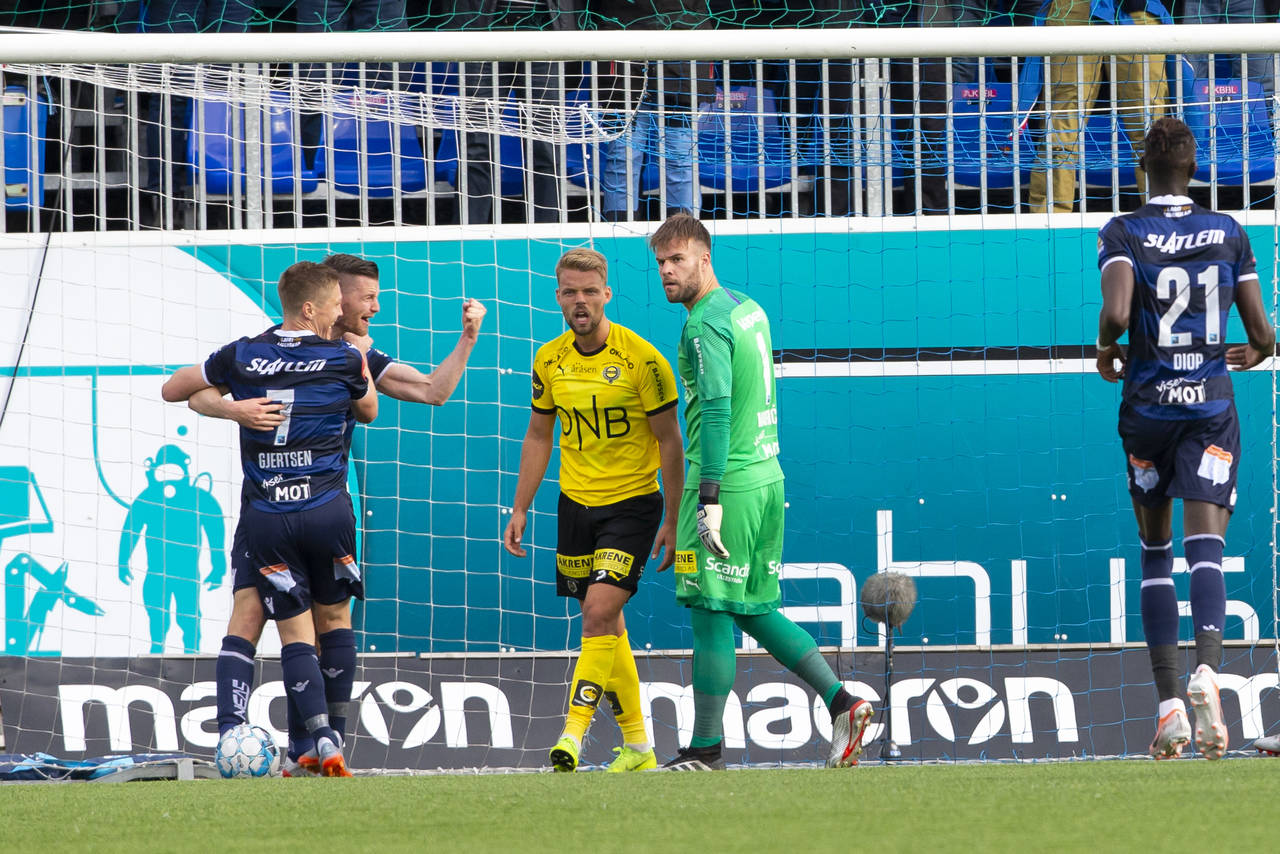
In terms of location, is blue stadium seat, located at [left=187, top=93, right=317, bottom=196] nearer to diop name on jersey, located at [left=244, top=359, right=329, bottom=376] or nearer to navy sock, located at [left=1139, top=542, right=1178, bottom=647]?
diop name on jersey, located at [left=244, top=359, right=329, bottom=376]

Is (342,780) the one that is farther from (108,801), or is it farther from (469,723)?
(469,723)

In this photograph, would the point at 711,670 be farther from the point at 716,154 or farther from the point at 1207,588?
the point at 716,154

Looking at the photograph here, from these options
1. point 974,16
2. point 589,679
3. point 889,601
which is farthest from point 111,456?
point 974,16

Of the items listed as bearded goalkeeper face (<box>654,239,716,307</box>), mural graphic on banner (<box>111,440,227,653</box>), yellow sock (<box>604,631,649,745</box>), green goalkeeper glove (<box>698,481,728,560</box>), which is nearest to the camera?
green goalkeeper glove (<box>698,481,728,560</box>)

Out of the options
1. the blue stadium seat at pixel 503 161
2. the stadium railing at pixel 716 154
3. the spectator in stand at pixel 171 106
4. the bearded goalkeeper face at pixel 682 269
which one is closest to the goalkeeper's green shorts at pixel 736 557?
the bearded goalkeeper face at pixel 682 269

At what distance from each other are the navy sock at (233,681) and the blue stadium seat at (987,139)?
3976 millimetres

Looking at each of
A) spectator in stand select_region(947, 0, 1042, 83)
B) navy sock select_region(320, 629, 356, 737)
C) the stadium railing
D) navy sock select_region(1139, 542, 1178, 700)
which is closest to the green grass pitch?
navy sock select_region(1139, 542, 1178, 700)

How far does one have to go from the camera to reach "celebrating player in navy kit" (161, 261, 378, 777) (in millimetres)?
5094

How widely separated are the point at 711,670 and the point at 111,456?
343 cm

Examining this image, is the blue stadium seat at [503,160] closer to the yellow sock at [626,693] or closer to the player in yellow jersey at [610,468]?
the player in yellow jersey at [610,468]

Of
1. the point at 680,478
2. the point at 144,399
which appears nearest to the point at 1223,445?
the point at 680,478

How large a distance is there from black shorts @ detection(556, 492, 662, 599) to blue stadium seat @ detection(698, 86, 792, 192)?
2592 mm

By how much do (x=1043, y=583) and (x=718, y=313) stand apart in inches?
110

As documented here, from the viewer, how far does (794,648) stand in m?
5.00
